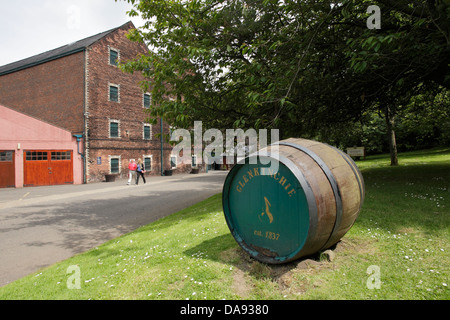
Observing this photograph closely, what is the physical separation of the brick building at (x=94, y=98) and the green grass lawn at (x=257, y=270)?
20339 millimetres

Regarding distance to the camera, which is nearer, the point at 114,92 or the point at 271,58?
the point at 271,58

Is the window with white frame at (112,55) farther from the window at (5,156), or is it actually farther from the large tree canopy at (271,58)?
the large tree canopy at (271,58)

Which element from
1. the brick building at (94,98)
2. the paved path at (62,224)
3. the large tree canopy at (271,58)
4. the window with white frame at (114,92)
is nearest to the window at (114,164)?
the brick building at (94,98)

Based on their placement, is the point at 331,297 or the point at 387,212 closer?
the point at 331,297

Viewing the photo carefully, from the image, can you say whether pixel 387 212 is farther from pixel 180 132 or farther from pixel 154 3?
pixel 154 3

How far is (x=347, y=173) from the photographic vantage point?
329 centimetres

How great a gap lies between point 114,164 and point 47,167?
210 inches

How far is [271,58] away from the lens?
7316 mm

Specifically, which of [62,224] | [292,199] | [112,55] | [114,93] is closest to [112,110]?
[114,93]

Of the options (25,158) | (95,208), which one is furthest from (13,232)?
(25,158)

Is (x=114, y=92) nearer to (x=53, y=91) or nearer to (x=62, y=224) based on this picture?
(x=53, y=91)

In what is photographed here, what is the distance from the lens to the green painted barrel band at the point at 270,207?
3016mm

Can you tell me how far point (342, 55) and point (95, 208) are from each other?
10.5m

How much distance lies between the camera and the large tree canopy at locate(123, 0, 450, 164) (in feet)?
21.4
